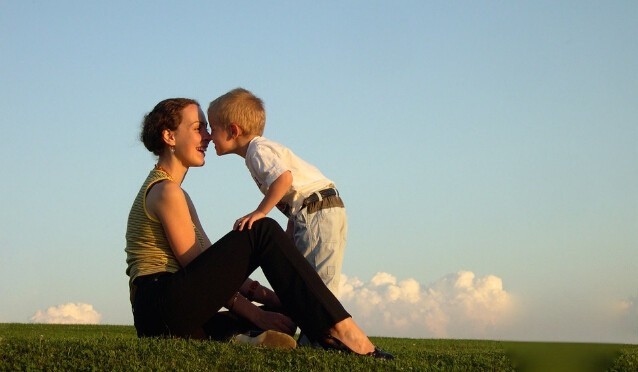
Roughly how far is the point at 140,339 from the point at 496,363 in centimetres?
316

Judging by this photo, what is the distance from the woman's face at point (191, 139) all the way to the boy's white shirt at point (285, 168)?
0.58 metres

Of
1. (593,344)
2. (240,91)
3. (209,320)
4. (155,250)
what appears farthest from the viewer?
(240,91)

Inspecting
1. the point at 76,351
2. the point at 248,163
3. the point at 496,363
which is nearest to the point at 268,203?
the point at 248,163

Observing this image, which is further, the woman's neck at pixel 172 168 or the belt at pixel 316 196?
the belt at pixel 316 196

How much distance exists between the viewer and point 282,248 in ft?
18.5

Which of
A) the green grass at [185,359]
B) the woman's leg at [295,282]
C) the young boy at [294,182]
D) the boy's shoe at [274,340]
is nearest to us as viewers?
the woman's leg at [295,282]

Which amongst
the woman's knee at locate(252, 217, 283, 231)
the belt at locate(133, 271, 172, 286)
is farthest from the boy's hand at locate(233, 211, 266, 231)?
the belt at locate(133, 271, 172, 286)

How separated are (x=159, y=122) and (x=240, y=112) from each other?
3.77 ft

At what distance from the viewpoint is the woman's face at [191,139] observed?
256 inches

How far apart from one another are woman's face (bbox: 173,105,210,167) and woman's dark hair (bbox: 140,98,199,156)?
0.06m

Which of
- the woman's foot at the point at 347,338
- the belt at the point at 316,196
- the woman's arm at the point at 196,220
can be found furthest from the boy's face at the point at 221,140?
the woman's foot at the point at 347,338

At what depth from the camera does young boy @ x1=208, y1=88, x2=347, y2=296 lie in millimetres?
7160

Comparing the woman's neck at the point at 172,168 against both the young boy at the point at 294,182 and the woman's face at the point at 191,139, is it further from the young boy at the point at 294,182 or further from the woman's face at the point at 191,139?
the young boy at the point at 294,182

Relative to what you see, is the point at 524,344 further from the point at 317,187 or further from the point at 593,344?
the point at 317,187
